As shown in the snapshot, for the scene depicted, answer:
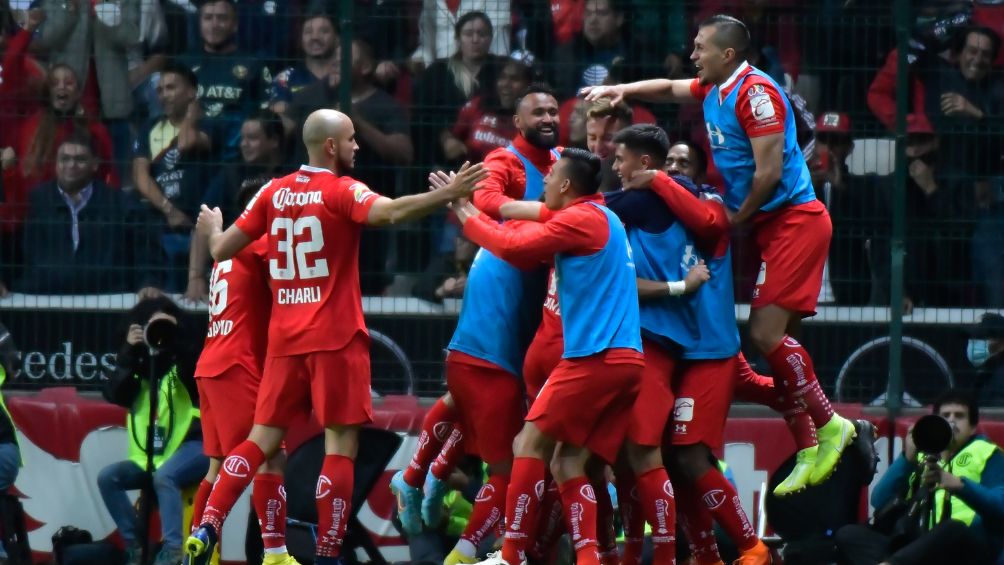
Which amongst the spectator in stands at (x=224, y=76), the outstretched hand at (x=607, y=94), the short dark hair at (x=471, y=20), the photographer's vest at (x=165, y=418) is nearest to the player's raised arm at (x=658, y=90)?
the outstretched hand at (x=607, y=94)

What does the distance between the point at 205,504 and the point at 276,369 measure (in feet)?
3.28

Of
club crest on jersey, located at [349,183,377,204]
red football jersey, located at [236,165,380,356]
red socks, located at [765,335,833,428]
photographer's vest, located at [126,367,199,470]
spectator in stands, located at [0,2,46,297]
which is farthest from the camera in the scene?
spectator in stands, located at [0,2,46,297]

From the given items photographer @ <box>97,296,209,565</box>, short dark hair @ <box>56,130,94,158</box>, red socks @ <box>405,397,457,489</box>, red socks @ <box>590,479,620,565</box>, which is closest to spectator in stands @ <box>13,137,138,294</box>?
short dark hair @ <box>56,130,94,158</box>

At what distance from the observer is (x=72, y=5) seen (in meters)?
12.7

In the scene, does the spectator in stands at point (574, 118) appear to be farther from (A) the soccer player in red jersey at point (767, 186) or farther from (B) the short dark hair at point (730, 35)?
(B) the short dark hair at point (730, 35)

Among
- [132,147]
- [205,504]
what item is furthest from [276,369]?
[132,147]

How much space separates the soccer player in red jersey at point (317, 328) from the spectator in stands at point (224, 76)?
1.99m

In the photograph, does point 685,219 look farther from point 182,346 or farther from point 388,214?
point 182,346

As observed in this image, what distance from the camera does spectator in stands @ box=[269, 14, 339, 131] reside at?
1248 cm

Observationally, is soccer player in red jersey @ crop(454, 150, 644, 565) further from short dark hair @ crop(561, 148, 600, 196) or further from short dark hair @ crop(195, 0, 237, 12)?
short dark hair @ crop(195, 0, 237, 12)

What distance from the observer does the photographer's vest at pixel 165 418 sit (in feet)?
39.9

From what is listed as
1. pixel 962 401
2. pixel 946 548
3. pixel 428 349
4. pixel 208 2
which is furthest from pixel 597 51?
pixel 946 548

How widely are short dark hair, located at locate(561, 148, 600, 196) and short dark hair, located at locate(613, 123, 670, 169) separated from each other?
42cm

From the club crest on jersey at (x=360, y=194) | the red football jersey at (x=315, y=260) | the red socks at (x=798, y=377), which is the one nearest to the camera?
the club crest on jersey at (x=360, y=194)
